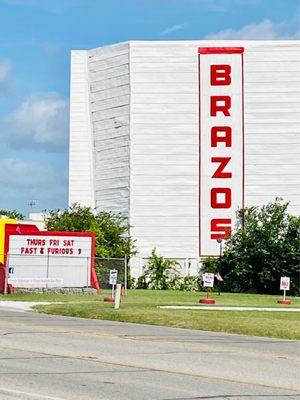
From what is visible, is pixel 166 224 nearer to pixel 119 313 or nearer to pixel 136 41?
pixel 136 41

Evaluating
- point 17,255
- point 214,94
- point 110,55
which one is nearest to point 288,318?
point 17,255

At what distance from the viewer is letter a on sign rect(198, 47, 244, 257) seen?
61312 mm

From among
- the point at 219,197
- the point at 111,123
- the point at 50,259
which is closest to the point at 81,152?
the point at 111,123

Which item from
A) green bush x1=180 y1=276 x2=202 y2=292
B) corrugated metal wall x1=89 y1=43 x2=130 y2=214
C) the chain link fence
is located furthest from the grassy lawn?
corrugated metal wall x1=89 y1=43 x2=130 y2=214

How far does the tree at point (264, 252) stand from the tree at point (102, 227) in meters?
7.36

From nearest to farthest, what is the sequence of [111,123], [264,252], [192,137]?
[264,252] → [192,137] → [111,123]

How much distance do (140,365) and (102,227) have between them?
153ft

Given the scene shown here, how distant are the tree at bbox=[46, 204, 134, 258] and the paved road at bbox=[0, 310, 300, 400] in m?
37.0

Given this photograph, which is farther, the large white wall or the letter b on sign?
the letter b on sign

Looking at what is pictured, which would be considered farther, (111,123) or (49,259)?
(111,123)

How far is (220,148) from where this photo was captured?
202ft

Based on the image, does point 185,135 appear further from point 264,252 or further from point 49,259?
point 49,259

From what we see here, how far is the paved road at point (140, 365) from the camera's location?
10969mm

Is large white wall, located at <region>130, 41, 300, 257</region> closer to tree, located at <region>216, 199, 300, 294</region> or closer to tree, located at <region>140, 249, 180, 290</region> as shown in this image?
tree, located at <region>140, 249, 180, 290</region>
